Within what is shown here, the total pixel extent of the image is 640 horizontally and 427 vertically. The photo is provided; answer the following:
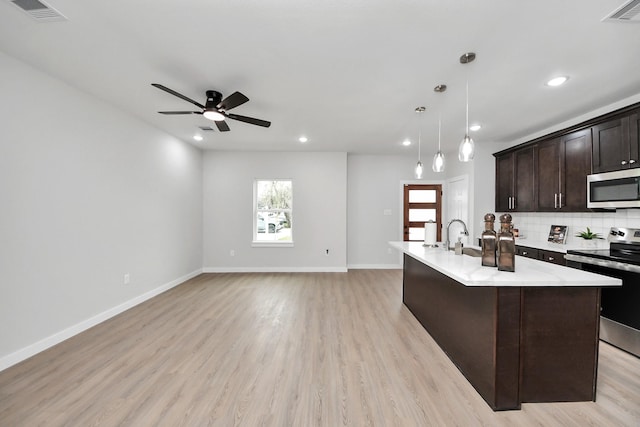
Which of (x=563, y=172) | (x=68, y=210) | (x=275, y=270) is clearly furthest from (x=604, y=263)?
(x=68, y=210)

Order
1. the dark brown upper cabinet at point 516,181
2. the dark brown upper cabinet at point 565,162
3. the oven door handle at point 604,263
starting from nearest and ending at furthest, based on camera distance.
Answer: the oven door handle at point 604,263
the dark brown upper cabinet at point 565,162
the dark brown upper cabinet at point 516,181

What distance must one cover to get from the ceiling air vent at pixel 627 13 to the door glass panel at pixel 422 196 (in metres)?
4.47

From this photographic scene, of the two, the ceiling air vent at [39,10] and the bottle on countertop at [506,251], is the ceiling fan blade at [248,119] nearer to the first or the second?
the ceiling air vent at [39,10]

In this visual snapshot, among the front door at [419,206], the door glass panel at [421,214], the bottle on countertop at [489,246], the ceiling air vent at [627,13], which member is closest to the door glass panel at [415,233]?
the front door at [419,206]

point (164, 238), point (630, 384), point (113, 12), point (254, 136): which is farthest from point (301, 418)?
point (254, 136)

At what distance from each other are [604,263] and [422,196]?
3.71 meters

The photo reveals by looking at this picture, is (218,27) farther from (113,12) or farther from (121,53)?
(121,53)

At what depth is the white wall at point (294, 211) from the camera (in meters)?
5.70

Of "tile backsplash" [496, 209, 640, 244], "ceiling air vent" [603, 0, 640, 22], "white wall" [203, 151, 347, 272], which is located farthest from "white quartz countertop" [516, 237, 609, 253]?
"white wall" [203, 151, 347, 272]

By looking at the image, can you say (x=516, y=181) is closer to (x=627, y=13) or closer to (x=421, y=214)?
(x=421, y=214)

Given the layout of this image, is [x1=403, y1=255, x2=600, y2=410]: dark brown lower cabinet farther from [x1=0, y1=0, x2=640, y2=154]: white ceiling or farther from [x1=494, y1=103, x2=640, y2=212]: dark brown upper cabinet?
[x1=494, y1=103, x2=640, y2=212]: dark brown upper cabinet

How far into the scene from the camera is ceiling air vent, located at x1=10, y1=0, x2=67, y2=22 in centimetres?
168

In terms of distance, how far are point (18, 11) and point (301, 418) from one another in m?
3.33

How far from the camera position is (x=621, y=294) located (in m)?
2.48
